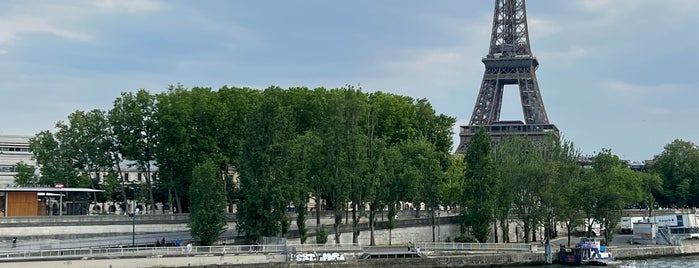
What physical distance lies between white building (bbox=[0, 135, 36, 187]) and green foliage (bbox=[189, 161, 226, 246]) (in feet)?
247

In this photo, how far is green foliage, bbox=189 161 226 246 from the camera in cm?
7150

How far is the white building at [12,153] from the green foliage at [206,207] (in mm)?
75339

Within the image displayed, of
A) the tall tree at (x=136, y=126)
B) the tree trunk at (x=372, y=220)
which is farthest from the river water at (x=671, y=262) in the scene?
the tall tree at (x=136, y=126)

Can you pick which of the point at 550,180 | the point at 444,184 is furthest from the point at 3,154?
the point at 550,180

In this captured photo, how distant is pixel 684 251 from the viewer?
92.4 meters

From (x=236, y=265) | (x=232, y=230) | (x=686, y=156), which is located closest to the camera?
(x=236, y=265)

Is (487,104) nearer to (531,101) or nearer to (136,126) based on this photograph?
(531,101)

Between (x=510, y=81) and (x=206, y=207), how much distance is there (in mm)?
115118

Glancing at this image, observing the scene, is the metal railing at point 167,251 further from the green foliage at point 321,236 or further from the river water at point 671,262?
the river water at point 671,262

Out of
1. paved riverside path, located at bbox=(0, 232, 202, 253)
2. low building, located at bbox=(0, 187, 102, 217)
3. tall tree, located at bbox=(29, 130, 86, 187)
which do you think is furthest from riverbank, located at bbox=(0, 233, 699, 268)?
tall tree, located at bbox=(29, 130, 86, 187)

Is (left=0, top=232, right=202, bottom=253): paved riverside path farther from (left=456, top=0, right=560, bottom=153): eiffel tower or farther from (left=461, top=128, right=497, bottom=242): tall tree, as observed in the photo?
(left=456, top=0, right=560, bottom=153): eiffel tower

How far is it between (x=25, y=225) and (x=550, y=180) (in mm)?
51030

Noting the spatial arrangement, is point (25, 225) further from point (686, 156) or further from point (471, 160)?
point (686, 156)

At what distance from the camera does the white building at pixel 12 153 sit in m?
138
